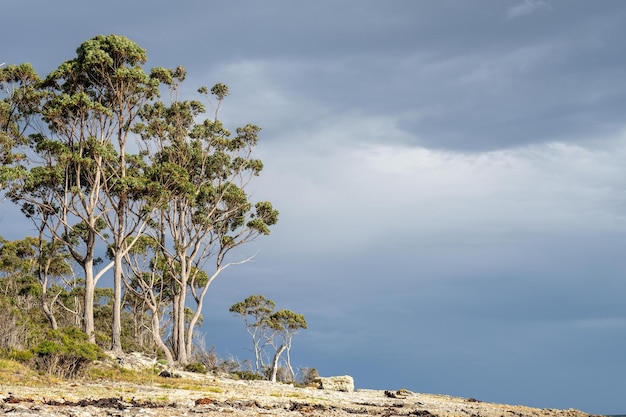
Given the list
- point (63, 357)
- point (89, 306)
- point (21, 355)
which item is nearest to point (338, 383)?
point (89, 306)

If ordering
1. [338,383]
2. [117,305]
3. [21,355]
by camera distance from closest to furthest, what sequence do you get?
[21,355], [117,305], [338,383]

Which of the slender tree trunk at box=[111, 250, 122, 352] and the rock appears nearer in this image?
the slender tree trunk at box=[111, 250, 122, 352]

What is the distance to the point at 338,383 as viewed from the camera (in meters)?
41.1

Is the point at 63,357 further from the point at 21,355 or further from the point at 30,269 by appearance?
the point at 30,269

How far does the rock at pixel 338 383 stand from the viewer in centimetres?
4059

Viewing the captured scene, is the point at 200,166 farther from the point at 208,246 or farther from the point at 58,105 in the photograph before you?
the point at 58,105

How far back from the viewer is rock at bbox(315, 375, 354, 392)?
1598 inches

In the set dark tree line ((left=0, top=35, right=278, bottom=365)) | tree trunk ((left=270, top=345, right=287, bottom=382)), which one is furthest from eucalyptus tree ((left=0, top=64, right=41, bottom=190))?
tree trunk ((left=270, top=345, right=287, bottom=382))

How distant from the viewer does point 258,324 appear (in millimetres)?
58594

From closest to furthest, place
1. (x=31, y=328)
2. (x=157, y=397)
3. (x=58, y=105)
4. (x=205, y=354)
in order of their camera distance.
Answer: (x=157, y=397) < (x=31, y=328) < (x=58, y=105) < (x=205, y=354)

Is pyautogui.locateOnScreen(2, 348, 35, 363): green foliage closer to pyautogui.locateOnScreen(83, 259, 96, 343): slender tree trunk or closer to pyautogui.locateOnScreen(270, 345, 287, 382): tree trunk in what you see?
pyautogui.locateOnScreen(83, 259, 96, 343): slender tree trunk

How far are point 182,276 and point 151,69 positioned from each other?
14.6 meters

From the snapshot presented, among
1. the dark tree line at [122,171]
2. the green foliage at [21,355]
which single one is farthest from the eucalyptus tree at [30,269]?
the green foliage at [21,355]

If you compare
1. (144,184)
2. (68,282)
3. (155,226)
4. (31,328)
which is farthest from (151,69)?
(68,282)
